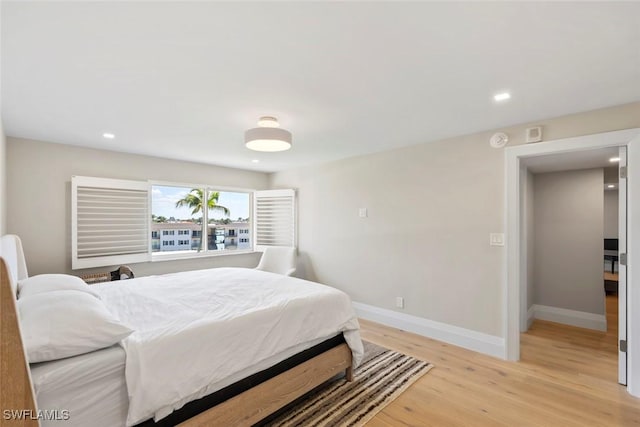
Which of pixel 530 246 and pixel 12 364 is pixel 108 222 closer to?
pixel 12 364

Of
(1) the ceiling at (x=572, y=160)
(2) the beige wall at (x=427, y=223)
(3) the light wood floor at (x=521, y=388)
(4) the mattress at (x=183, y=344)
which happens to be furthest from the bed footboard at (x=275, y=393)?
(1) the ceiling at (x=572, y=160)

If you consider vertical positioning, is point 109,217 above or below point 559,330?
above

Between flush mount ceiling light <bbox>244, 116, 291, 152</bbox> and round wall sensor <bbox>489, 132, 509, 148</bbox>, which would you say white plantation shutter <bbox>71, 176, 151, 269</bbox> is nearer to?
flush mount ceiling light <bbox>244, 116, 291, 152</bbox>

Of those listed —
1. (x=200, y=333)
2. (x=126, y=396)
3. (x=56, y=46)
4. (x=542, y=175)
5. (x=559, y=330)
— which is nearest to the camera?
(x=126, y=396)

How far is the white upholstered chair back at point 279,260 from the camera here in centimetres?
466

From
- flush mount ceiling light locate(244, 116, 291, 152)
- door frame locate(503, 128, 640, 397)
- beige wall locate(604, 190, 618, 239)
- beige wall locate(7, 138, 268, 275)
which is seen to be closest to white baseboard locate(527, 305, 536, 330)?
door frame locate(503, 128, 640, 397)

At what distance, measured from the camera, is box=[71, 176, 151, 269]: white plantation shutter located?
11.6 feet

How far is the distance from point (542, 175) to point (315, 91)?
3908 mm

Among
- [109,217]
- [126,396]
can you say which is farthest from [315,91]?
[109,217]

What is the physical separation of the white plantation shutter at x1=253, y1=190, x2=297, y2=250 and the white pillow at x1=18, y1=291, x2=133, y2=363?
3.65m

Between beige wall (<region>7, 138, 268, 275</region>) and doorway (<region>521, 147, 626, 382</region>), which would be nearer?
beige wall (<region>7, 138, 268, 275</region>)

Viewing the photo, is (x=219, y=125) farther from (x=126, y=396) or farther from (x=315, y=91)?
(x=126, y=396)

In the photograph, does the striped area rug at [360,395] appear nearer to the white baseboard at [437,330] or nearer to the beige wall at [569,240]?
the white baseboard at [437,330]

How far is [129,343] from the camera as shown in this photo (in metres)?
1.50
